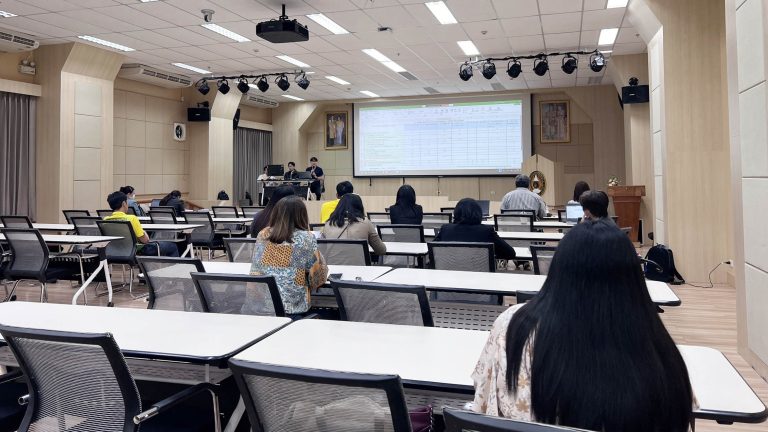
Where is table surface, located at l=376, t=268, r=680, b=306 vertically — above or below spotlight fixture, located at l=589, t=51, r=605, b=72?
below

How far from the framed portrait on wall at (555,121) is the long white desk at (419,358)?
44.7 ft

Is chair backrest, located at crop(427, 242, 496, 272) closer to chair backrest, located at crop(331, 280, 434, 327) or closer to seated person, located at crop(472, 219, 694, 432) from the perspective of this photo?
chair backrest, located at crop(331, 280, 434, 327)

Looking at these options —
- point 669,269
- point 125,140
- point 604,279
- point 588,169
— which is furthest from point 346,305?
point 588,169

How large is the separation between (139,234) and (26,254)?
101cm

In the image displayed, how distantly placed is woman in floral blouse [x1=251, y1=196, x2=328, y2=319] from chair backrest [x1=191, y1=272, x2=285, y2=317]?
31 cm

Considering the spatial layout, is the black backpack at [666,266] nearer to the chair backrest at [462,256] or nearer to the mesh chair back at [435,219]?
the mesh chair back at [435,219]

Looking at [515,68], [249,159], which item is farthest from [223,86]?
[515,68]

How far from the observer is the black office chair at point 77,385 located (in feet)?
5.13

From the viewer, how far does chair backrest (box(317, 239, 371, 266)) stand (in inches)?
148

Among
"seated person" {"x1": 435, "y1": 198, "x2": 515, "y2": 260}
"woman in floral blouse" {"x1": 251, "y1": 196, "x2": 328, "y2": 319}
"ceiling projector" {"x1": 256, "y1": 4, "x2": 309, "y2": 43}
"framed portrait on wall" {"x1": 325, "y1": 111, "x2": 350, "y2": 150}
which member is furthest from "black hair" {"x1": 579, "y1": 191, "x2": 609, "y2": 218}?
"framed portrait on wall" {"x1": 325, "y1": 111, "x2": 350, "y2": 150}

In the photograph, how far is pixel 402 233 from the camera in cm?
524

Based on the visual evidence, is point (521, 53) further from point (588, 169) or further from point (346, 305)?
point (346, 305)

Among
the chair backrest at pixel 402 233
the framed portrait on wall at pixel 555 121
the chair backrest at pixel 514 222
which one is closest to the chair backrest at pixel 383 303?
the chair backrest at pixel 402 233

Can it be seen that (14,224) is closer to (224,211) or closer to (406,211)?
(224,211)
